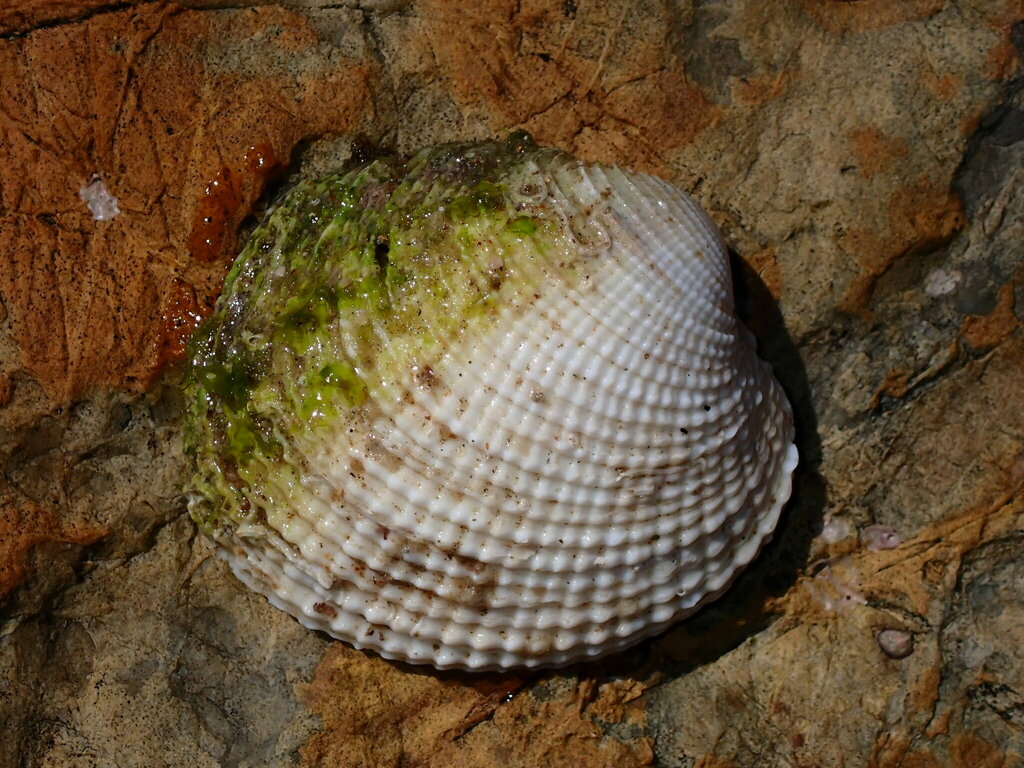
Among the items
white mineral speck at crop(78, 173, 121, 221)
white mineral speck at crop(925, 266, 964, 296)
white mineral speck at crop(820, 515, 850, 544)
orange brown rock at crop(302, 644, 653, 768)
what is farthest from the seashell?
white mineral speck at crop(925, 266, 964, 296)

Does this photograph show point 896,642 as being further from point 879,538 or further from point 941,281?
point 941,281

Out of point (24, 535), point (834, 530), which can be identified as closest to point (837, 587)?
point (834, 530)

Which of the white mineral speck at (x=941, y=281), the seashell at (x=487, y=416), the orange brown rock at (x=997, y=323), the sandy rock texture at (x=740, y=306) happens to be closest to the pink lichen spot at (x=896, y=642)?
the sandy rock texture at (x=740, y=306)

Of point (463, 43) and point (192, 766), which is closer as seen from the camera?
point (192, 766)

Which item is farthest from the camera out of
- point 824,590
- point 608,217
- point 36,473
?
point 824,590

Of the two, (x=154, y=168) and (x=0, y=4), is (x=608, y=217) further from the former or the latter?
(x=0, y=4)

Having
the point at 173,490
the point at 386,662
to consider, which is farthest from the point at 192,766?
the point at 173,490

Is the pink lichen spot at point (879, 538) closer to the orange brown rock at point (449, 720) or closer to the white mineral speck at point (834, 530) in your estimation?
the white mineral speck at point (834, 530)
